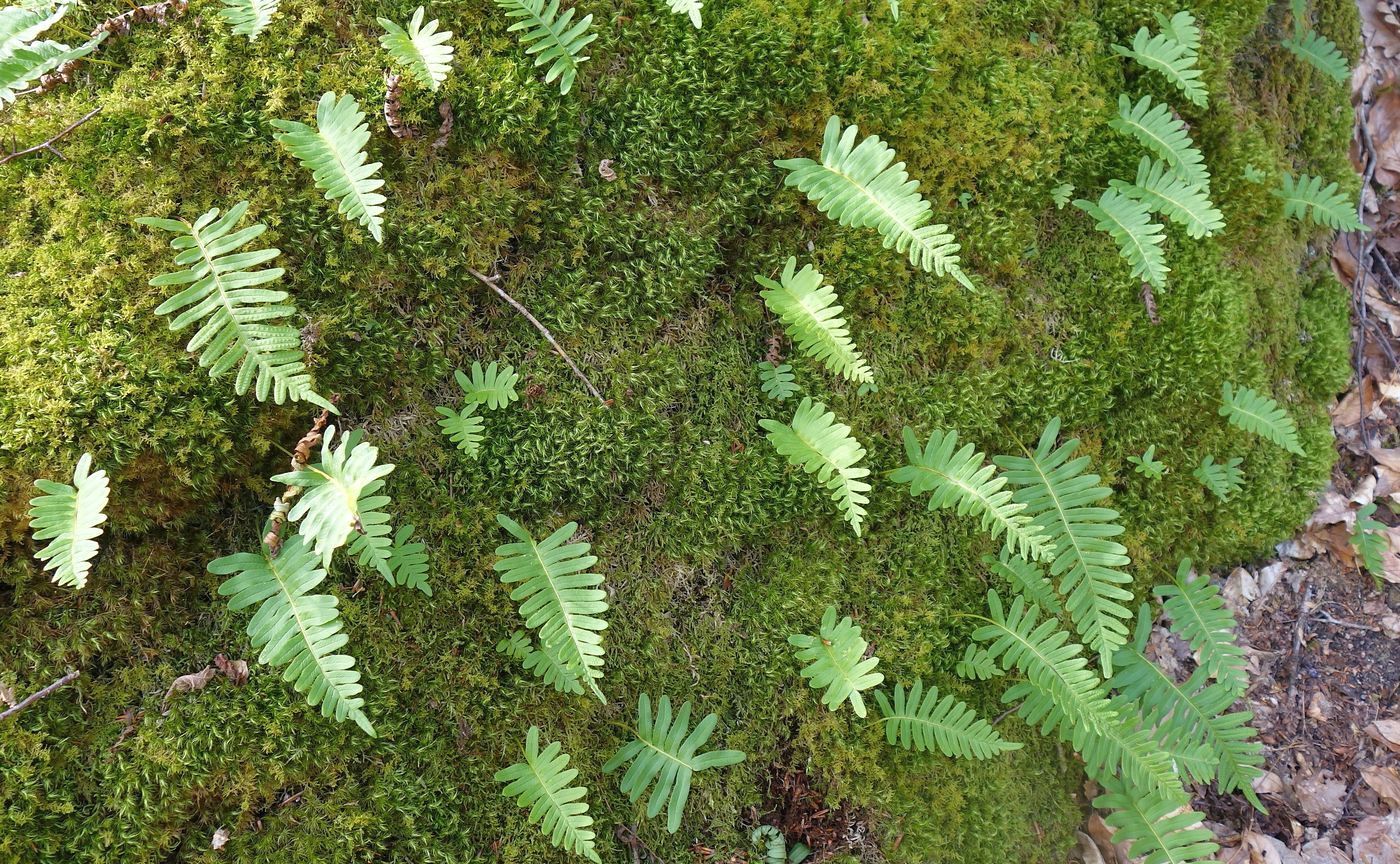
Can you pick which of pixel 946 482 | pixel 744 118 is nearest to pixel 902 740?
pixel 946 482

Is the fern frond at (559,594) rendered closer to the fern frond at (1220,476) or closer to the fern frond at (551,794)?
the fern frond at (551,794)

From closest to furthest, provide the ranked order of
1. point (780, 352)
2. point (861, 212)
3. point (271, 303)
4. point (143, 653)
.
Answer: point (143, 653)
point (271, 303)
point (861, 212)
point (780, 352)

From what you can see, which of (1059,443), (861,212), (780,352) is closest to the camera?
(861,212)

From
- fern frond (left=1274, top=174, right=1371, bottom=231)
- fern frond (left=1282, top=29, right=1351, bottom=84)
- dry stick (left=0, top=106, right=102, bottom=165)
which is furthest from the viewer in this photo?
fern frond (left=1282, top=29, right=1351, bottom=84)

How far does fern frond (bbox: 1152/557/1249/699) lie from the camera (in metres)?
3.17

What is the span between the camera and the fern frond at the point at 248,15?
93.0 inches

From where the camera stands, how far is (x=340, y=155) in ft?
7.55

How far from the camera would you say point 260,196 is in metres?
2.37

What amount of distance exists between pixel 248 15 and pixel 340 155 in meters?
0.53

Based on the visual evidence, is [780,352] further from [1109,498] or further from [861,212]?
[1109,498]

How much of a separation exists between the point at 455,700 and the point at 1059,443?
236 cm

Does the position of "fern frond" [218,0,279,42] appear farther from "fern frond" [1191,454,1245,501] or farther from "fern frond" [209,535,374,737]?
"fern frond" [1191,454,1245,501]

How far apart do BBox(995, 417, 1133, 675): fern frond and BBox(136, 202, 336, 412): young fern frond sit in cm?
228

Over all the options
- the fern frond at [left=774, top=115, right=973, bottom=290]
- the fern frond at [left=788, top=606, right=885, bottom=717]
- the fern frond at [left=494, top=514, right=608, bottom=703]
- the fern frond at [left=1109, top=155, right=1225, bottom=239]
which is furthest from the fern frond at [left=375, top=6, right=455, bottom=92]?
the fern frond at [left=1109, top=155, right=1225, bottom=239]
